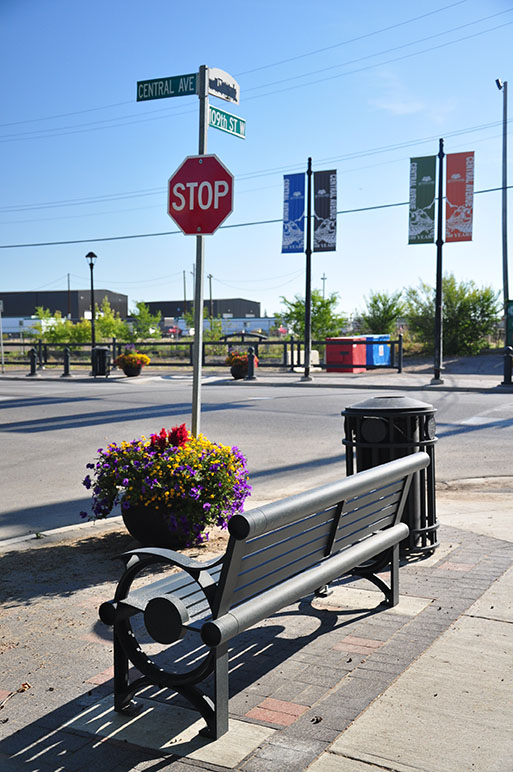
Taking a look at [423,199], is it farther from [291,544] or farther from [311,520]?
[291,544]

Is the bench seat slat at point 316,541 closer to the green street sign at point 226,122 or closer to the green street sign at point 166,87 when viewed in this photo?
the green street sign at point 226,122

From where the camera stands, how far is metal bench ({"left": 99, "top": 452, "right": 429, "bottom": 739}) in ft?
9.93

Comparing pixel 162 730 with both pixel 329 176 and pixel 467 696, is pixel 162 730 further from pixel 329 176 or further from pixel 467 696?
pixel 329 176

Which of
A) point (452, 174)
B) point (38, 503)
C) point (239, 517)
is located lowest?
point (38, 503)

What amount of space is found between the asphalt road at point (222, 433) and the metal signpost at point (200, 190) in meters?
2.62

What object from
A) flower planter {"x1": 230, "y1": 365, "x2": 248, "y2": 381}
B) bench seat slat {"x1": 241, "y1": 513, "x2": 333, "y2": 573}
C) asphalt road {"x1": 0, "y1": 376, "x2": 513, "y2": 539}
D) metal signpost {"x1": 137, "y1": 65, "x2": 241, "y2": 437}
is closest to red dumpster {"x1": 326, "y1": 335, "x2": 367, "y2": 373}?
flower planter {"x1": 230, "y1": 365, "x2": 248, "y2": 381}

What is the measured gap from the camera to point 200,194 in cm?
636

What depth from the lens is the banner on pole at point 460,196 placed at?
25.0m

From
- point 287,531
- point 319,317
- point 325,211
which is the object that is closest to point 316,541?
point 287,531

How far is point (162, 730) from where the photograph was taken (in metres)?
3.19

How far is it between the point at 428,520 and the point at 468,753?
3.00 metres

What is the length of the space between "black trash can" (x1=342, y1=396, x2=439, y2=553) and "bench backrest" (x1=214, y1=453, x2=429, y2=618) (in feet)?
3.06

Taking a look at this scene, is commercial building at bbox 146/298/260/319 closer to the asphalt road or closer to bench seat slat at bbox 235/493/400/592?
the asphalt road

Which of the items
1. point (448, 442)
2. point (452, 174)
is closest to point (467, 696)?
point (448, 442)
